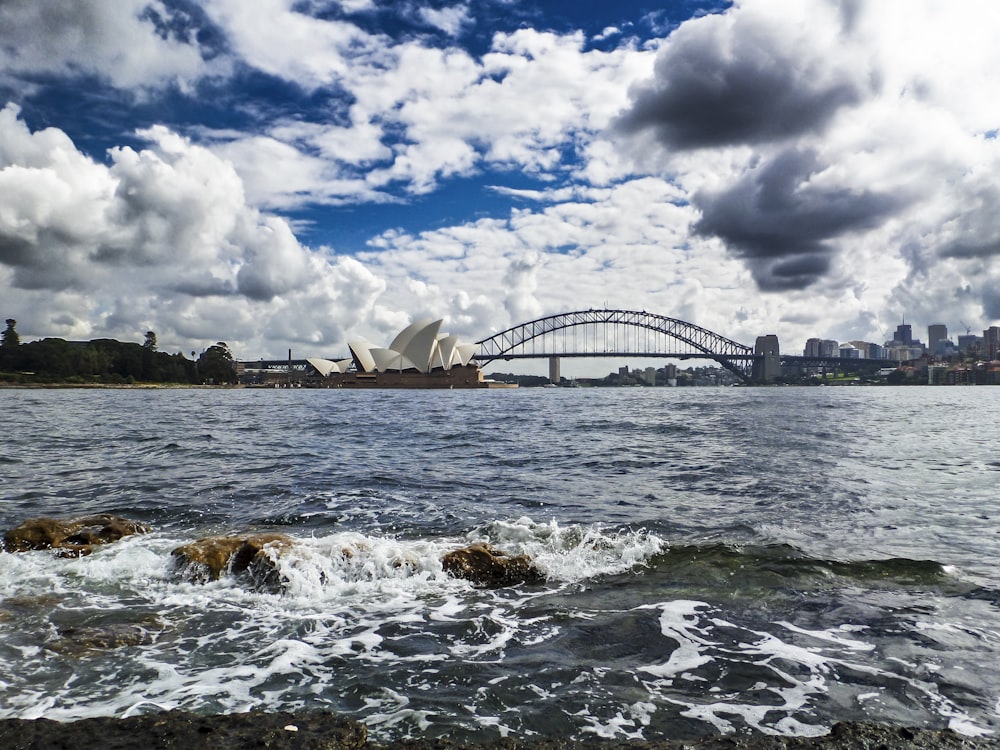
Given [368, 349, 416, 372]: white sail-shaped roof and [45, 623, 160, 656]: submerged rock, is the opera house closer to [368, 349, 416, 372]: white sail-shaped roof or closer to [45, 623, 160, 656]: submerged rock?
[368, 349, 416, 372]: white sail-shaped roof

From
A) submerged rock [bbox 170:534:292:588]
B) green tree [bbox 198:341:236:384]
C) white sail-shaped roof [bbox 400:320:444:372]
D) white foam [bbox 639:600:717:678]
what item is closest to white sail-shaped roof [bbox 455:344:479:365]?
white sail-shaped roof [bbox 400:320:444:372]

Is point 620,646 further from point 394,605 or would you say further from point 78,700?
point 78,700

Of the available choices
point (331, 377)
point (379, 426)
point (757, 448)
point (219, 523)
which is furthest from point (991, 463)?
point (331, 377)

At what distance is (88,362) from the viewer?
308 ft

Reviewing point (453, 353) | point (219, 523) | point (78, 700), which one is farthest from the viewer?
point (453, 353)

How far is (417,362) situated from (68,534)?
99108 mm

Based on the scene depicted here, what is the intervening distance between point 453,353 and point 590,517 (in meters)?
103

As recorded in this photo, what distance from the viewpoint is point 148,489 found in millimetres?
10719

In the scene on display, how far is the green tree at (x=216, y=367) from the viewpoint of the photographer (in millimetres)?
124562

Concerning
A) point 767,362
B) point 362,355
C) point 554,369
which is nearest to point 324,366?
point 362,355

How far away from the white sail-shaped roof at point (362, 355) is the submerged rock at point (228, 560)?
107733mm

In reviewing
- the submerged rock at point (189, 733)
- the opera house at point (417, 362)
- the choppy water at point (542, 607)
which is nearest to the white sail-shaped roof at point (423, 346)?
the opera house at point (417, 362)

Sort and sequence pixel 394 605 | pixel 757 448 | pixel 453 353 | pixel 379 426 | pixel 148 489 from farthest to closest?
1. pixel 453 353
2. pixel 379 426
3. pixel 757 448
4. pixel 148 489
5. pixel 394 605

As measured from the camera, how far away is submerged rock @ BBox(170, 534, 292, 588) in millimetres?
5758
